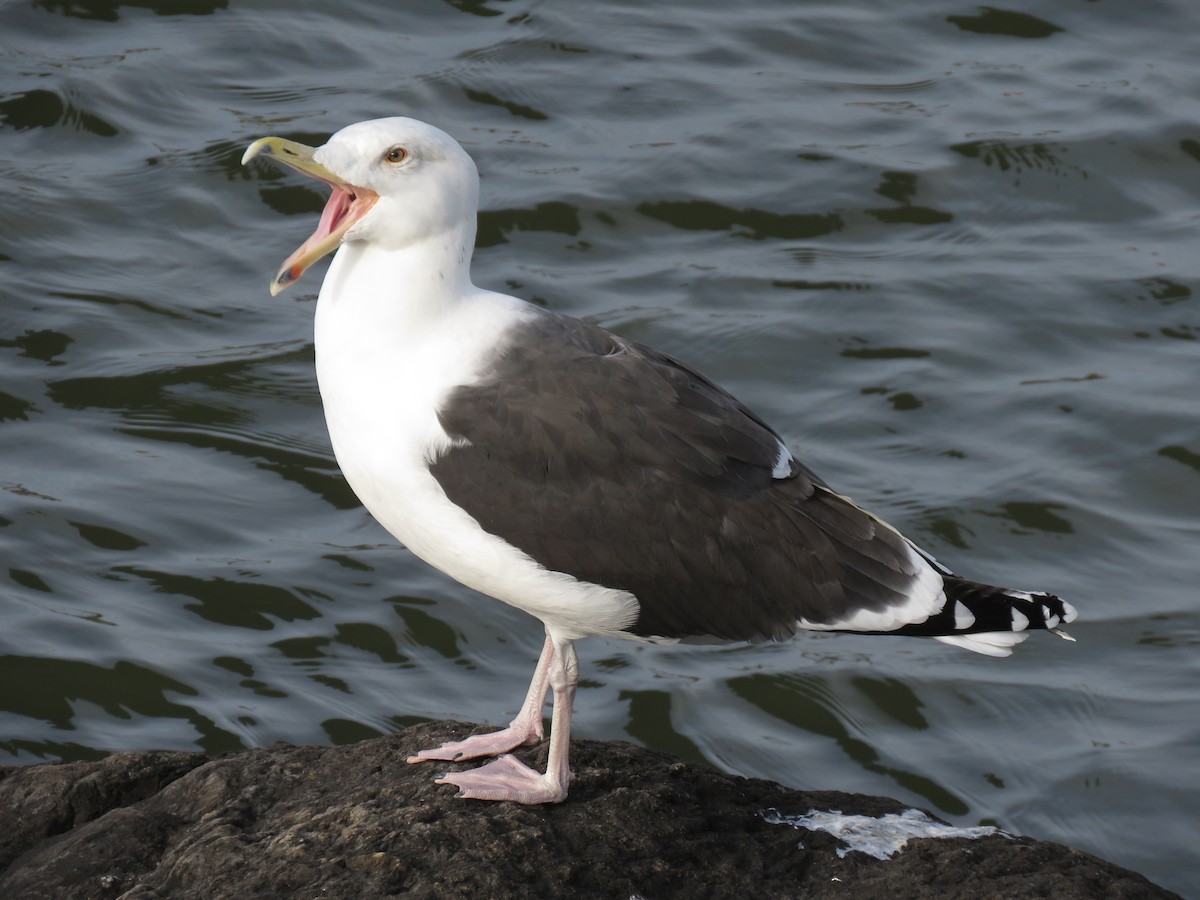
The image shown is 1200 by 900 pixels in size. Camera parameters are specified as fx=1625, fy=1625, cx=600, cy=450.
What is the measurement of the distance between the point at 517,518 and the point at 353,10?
345 inches

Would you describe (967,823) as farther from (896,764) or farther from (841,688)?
(841,688)

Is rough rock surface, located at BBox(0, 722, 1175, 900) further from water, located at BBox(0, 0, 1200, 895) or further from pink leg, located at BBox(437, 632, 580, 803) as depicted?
water, located at BBox(0, 0, 1200, 895)

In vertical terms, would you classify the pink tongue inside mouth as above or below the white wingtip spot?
above

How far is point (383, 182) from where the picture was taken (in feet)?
15.6

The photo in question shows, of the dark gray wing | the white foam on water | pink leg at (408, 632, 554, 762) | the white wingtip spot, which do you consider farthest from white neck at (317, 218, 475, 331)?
the white foam on water

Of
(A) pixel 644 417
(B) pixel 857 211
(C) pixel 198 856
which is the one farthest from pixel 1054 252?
(C) pixel 198 856

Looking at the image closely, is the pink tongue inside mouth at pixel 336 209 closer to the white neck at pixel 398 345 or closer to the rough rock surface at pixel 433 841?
the white neck at pixel 398 345

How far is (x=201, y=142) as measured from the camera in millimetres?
11242

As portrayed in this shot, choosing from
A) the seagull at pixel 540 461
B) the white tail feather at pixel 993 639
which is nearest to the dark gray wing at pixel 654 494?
the seagull at pixel 540 461

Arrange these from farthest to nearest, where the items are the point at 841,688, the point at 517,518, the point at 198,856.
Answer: the point at 841,688 → the point at 517,518 → the point at 198,856

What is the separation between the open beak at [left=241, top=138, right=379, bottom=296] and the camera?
4.73 metres

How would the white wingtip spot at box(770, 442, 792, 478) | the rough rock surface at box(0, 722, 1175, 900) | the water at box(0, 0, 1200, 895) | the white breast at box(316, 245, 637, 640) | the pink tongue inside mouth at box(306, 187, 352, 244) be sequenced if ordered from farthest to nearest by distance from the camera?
1. the water at box(0, 0, 1200, 895)
2. the white wingtip spot at box(770, 442, 792, 478)
3. the pink tongue inside mouth at box(306, 187, 352, 244)
4. the white breast at box(316, 245, 637, 640)
5. the rough rock surface at box(0, 722, 1175, 900)

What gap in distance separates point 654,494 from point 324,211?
129 cm

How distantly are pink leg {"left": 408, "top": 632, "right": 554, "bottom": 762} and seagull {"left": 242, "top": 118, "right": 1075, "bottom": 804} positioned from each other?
0.01 metres
